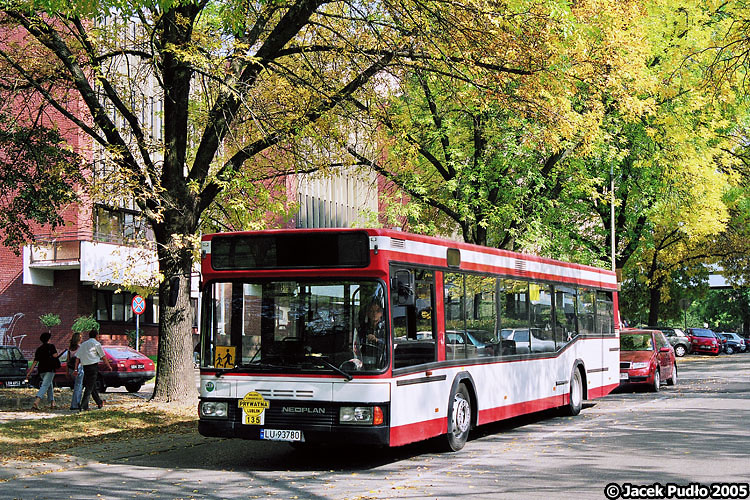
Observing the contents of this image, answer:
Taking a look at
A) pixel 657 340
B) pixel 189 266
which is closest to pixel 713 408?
pixel 657 340

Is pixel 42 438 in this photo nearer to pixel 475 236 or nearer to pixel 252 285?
pixel 252 285

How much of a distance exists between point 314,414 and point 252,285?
1.78m

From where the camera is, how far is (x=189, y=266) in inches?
716

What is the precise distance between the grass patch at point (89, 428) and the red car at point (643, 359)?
12207mm

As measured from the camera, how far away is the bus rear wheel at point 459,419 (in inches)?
500

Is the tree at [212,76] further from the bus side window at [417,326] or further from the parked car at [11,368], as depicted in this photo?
the parked car at [11,368]

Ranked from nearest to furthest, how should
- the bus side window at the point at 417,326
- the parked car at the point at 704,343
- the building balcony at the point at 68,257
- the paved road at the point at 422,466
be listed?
the paved road at the point at 422,466
the bus side window at the point at 417,326
the building balcony at the point at 68,257
the parked car at the point at 704,343

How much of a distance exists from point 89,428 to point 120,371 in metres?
11.6

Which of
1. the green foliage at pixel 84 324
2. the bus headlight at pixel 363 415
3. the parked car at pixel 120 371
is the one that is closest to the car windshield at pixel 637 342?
the parked car at pixel 120 371

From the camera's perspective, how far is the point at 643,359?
81.0 ft

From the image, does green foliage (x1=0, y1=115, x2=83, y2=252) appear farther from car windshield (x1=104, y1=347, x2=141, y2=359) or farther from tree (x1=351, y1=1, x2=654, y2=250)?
car windshield (x1=104, y1=347, x2=141, y2=359)

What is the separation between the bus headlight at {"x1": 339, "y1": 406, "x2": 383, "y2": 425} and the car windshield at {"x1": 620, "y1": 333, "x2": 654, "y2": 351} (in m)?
15.9

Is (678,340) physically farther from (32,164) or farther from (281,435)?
(281,435)

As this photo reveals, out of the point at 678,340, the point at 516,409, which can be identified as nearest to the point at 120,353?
the point at 516,409
